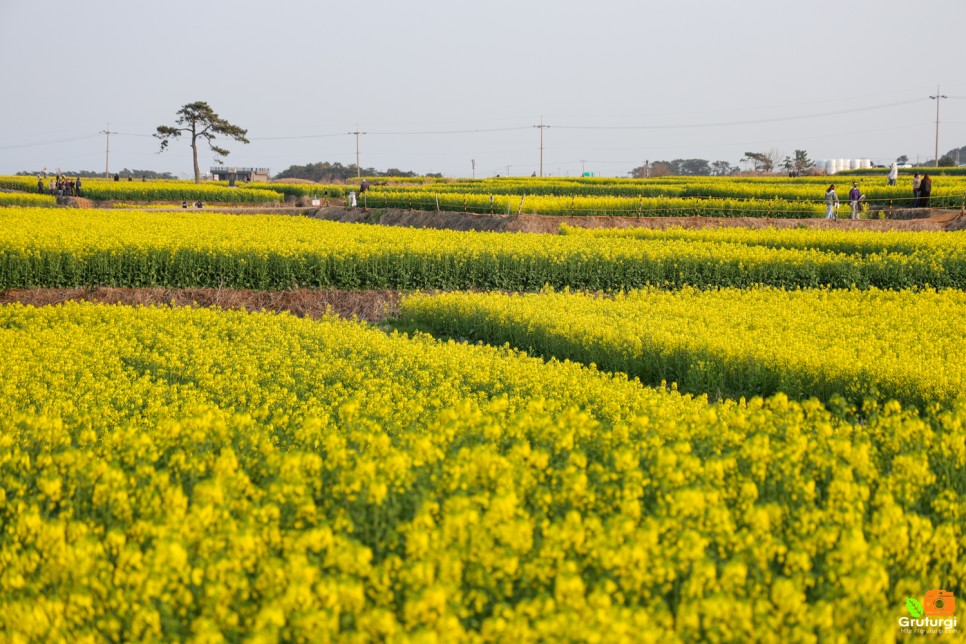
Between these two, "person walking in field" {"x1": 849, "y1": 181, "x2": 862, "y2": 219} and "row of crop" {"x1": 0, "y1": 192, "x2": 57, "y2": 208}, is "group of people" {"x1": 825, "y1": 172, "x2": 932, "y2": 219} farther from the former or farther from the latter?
"row of crop" {"x1": 0, "y1": 192, "x2": 57, "y2": 208}

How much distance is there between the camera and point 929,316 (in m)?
13.9

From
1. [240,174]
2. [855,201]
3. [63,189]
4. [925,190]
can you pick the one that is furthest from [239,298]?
[240,174]

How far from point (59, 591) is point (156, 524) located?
Result: 59 cm

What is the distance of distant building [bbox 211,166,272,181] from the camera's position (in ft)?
339

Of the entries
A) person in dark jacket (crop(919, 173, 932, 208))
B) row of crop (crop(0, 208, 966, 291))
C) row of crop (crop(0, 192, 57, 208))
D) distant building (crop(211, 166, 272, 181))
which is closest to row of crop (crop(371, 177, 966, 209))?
person in dark jacket (crop(919, 173, 932, 208))

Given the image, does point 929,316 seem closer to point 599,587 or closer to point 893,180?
point 599,587

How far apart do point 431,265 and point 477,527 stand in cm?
1789

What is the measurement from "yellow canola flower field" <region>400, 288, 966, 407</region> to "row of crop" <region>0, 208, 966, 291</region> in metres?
3.17

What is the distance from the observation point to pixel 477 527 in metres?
4.14

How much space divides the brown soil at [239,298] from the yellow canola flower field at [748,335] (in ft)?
8.88

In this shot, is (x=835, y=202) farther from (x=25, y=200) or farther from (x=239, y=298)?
(x=25, y=200)

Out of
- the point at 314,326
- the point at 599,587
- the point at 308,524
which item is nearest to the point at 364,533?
the point at 308,524

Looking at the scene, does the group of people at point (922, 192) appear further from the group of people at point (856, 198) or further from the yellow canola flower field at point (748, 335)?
the yellow canola flower field at point (748, 335)

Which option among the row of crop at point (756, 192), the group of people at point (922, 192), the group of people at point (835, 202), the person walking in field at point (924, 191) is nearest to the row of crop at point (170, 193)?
the row of crop at point (756, 192)
